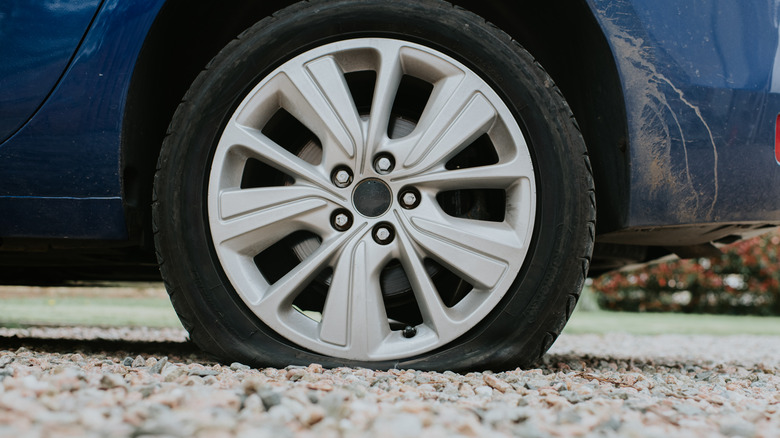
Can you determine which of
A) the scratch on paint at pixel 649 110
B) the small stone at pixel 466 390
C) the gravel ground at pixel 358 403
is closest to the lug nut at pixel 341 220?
the gravel ground at pixel 358 403

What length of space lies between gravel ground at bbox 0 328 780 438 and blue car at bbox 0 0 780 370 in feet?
0.50

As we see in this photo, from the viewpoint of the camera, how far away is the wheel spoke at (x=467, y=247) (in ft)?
5.17

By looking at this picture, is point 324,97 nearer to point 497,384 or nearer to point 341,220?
point 341,220

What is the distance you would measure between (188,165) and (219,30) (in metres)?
0.48

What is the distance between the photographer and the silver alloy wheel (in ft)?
5.19

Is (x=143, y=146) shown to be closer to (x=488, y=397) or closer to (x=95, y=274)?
(x=95, y=274)

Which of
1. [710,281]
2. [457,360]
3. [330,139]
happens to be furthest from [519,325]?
[710,281]

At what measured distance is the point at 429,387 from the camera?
4.41 ft

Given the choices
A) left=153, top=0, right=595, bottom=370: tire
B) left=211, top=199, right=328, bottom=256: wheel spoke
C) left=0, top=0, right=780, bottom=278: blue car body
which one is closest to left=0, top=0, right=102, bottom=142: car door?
left=0, top=0, right=780, bottom=278: blue car body

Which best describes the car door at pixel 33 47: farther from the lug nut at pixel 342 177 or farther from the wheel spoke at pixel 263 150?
the lug nut at pixel 342 177

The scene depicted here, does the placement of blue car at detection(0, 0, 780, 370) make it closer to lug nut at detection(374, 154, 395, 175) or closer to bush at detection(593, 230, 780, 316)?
lug nut at detection(374, 154, 395, 175)

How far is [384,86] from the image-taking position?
162cm

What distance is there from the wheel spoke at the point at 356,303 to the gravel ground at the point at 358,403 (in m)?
0.10

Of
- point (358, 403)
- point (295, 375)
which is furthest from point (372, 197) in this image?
point (358, 403)
